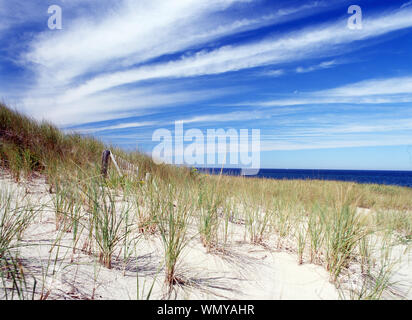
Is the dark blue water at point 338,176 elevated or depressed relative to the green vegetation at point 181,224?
depressed

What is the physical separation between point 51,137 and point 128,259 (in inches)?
228

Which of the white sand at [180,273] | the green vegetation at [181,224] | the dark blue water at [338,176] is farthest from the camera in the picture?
the dark blue water at [338,176]

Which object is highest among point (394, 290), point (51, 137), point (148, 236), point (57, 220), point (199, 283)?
point (51, 137)

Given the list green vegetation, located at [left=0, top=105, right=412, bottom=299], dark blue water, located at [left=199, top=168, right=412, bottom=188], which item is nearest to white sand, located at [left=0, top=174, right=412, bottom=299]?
green vegetation, located at [left=0, top=105, right=412, bottom=299]

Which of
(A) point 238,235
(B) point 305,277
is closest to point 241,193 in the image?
(A) point 238,235

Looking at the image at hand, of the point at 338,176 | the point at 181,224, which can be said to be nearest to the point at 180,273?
the point at 181,224

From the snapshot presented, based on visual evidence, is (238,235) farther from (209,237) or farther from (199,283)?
(199,283)

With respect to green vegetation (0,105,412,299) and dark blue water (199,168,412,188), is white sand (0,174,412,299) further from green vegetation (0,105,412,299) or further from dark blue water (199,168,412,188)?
dark blue water (199,168,412,188)

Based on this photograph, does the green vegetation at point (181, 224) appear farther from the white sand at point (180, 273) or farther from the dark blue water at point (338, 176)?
the dark blue water at point (338, 176)

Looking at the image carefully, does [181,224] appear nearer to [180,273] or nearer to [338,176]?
[180,273]

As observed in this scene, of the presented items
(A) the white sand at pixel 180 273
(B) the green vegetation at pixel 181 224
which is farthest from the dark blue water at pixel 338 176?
(A) the white sand at pixel 180 273

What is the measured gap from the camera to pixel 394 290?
214 cm
